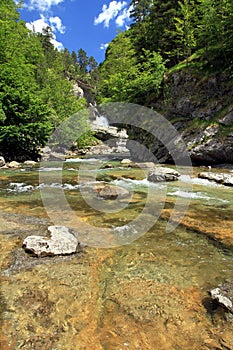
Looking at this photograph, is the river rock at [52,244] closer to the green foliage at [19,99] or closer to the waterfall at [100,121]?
the green foliage at [19,99]

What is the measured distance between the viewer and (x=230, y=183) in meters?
11.9

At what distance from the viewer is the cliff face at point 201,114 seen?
17750mm

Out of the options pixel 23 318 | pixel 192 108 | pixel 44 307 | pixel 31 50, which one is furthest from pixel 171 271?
pixel 31 50

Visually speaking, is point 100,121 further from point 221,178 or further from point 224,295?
point 224,295

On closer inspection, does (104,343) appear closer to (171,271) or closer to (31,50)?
(171,271)

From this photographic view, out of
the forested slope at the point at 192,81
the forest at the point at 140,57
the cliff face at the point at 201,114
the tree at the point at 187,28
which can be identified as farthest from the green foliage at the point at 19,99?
the tree at the point at 187,28

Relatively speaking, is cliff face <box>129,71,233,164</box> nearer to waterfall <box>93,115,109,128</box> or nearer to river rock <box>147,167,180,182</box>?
river rock <box>147,167,180,182</box>

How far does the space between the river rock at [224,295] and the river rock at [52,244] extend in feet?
9.00

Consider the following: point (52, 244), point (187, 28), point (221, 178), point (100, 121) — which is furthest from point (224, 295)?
point (100, 121)

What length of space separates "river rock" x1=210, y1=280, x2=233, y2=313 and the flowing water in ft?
0.35

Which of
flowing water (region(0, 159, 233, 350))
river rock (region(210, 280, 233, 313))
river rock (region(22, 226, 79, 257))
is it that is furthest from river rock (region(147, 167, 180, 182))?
river rock (region(210, 280, 233, 313))

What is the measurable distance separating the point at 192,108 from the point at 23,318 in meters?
21.4

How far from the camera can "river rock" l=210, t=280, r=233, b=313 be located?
10.3ft

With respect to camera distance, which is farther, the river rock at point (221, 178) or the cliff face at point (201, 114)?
the cliff face at point (201, 114)
